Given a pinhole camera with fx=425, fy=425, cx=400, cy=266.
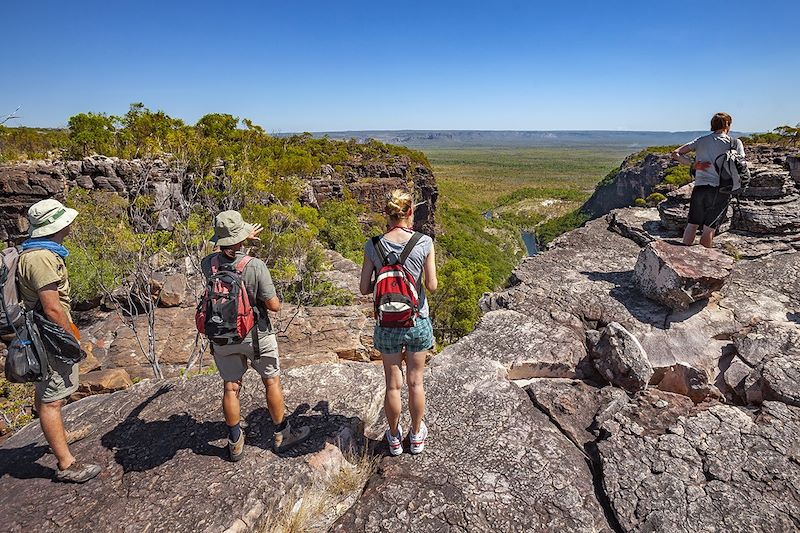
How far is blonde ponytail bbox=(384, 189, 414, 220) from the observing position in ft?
10.7

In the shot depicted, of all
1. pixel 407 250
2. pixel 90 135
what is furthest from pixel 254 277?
pixel 90 135

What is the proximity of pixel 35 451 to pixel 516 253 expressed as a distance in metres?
83.5

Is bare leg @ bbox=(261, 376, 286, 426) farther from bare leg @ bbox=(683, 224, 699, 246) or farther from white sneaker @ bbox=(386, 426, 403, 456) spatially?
bare leg @ bbox=(683, 224, 699, 246)

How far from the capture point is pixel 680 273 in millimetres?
5887

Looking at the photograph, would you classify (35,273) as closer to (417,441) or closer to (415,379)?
(415,379)

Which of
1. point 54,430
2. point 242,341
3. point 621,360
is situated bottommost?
point 621,360

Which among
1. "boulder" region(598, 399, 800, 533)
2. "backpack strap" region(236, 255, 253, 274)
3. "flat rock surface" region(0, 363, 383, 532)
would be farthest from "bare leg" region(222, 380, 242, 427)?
"boulder" region(598, 399, 800, 533)

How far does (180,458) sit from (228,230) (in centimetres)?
206

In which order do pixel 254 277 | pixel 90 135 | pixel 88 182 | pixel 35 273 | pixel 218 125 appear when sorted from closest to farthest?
1. pixel 35 273
2. pixel 254 277
3. pixel 88 182
4. pixel 90 135
5. pixel 218 125

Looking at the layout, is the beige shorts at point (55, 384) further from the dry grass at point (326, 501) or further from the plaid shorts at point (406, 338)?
the plaid shorts at point (406, 338)

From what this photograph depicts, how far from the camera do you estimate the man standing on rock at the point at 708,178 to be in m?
6.35

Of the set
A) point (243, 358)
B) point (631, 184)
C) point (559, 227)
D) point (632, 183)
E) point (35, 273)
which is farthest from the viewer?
point (559, 227)

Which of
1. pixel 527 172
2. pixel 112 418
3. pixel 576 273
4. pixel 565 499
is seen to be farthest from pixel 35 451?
pixel 527 172

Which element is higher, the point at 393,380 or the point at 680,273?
the point at 680,273
